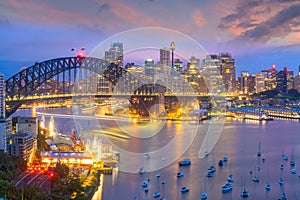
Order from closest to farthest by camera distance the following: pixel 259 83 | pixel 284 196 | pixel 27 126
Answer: pixel 284 196
pixel 27 126
pixel 259 83

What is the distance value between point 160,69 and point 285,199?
1641cm

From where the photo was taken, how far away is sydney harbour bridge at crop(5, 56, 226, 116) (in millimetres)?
13953

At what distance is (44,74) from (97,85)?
3.62m

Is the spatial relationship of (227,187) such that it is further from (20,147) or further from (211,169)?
(20,147)

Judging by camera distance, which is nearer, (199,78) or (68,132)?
(68,132)

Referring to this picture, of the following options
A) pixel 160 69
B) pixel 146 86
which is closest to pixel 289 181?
pixel 146 86

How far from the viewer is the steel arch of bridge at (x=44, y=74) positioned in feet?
41.4

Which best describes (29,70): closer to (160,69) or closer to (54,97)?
(54,97)

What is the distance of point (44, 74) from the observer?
47.6 ft

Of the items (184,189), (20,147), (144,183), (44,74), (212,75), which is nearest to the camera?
(184,189)

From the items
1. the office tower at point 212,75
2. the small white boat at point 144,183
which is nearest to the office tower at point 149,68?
the office tower at point 212,75

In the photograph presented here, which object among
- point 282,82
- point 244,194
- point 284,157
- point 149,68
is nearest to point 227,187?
point 244,194

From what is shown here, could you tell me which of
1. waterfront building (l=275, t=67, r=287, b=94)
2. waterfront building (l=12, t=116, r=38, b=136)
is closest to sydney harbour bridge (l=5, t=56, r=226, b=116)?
waterfront building (l=12, t=116, r=38, b=136)

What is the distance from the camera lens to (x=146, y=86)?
19.1 m
